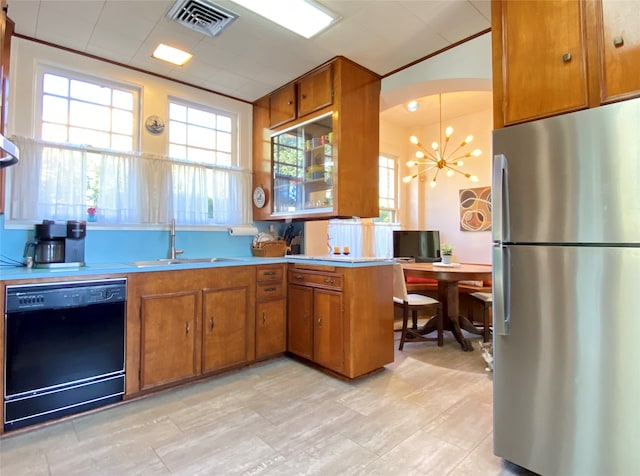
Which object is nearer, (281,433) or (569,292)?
(569,292)

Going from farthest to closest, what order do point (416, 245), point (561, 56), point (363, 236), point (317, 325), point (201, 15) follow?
point (416, 245)
point (363, 236)
point (317, 325)
point (201, 15)
point (561, 56)

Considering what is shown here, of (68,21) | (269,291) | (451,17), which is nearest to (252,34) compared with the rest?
(68,21)

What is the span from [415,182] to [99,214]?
4611mm

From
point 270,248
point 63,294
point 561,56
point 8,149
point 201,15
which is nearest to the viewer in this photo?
point 8,149

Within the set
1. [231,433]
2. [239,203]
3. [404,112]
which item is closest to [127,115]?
[239,203]

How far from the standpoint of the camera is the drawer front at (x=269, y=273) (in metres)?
3.00

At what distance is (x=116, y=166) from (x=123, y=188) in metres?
0.18

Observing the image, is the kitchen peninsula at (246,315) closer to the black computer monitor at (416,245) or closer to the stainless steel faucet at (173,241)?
Result: the stainless steel faucet at (173,241)

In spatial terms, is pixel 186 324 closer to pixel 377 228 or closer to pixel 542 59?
pixel 542 59

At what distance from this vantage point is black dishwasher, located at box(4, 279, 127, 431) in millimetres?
1945

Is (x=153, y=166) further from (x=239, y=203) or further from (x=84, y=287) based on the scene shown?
(x=84, y=287)

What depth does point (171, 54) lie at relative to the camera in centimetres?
277

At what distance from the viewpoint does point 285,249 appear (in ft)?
11.6

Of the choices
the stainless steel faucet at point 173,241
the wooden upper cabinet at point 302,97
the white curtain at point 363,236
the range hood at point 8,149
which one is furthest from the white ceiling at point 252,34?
the white curtain at point 363,236
